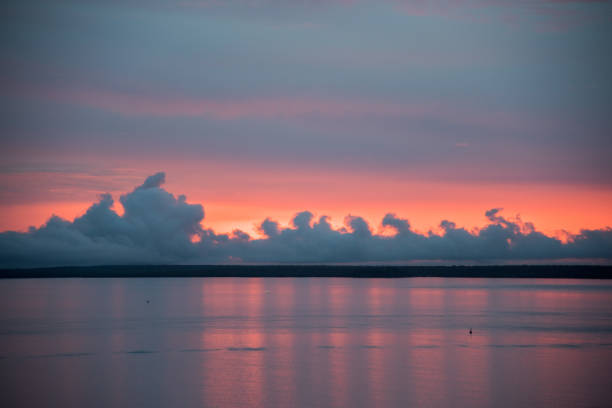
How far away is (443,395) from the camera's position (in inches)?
1177

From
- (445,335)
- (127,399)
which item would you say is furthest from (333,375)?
(445,335)

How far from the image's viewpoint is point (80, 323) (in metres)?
61.9

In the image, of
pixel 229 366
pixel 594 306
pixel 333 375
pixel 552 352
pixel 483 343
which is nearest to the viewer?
pixel 333 375

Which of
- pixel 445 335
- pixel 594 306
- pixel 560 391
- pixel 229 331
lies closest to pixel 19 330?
pixel 229 331

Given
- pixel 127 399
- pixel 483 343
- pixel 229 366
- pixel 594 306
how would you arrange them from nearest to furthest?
pixel 127 399
pixel 229 366
pixel 483 343
pixel 594 306

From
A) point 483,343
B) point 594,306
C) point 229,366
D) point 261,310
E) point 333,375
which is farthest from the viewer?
point 594,306

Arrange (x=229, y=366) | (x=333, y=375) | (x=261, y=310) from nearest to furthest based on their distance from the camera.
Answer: (x=333, y=375) < (x=229, y=366) < (x=261, y=310)

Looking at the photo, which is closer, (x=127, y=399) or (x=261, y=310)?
(x=127, y=399)

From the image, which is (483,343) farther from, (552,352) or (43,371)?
(43,371)

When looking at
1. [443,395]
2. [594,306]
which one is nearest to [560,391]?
[443,395]

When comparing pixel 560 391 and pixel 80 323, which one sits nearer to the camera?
pixel 560 391

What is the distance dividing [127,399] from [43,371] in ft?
28.4

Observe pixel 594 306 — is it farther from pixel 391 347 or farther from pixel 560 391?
pixel 560 391

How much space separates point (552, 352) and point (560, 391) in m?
12.0
